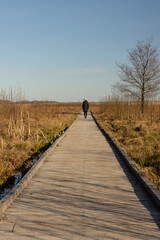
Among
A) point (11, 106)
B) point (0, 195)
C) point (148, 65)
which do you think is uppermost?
point (148, 65)

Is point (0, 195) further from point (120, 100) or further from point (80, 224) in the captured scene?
point (120, 100)

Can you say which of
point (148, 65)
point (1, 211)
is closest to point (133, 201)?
point (1, 211)

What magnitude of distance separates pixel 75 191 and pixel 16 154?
406cm

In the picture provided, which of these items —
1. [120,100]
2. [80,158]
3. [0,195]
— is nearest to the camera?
[0,195]

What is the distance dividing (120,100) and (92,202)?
770 inches

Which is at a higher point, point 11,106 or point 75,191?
point 11,106

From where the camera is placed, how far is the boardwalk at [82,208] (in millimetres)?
2930

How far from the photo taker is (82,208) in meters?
3.64

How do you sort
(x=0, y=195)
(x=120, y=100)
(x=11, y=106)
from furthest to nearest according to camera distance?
(x=120, y=100) < (x=11, y=106) < (x=0, y=195)

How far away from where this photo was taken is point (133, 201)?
3.97 m

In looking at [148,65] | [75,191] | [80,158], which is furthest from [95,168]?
[148,65]

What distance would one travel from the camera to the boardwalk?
2.93 meters

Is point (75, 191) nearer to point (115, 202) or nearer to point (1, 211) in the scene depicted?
point (115, 202)

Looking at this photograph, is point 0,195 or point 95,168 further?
point 95,168
